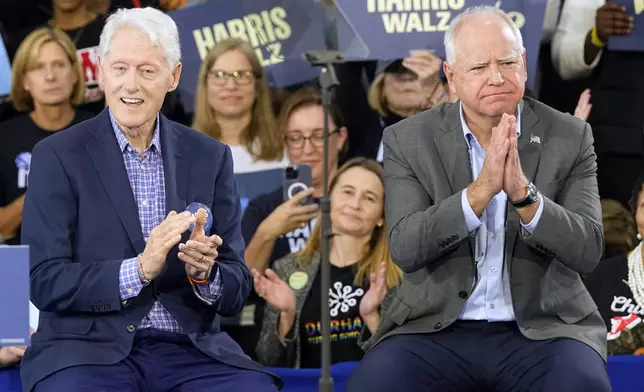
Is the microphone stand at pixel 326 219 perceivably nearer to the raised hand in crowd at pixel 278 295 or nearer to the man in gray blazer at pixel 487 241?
the raised hand in crowd at pixel 278 295

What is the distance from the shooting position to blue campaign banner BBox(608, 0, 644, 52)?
169 inches

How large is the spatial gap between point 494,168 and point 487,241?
1.06 feet

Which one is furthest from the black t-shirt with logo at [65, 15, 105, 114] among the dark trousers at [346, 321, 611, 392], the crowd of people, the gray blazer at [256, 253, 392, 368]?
the dark trousers at [346, 321, 611, 392]

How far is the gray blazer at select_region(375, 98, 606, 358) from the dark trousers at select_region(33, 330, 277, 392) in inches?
18.1

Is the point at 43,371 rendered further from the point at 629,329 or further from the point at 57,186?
the point at 629,329

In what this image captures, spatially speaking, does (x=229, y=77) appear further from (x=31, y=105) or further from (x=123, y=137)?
(x=123, y=137)

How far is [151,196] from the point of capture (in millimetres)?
2758

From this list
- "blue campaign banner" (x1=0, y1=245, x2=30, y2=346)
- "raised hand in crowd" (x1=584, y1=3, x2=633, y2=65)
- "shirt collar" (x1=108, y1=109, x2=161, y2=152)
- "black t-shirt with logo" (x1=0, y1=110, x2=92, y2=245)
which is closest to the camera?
"blue campaign banner" (x1=0, y1=245, x2=30, y2=346)

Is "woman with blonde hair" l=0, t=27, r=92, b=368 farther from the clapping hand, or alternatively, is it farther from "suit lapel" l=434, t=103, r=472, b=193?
the clapping hand

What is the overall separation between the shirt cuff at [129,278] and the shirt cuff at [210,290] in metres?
0.17

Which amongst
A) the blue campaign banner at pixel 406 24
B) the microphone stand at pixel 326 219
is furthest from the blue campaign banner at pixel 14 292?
the blue campaign banner at pixel 406 24

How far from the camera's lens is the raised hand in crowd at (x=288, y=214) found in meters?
4.32

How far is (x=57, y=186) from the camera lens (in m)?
2.67

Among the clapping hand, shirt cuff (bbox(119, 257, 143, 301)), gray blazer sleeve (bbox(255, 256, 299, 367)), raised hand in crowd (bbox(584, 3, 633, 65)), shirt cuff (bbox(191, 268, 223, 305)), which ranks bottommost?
gray blazer sleeve (bbox(255, 256, 299, 367))
